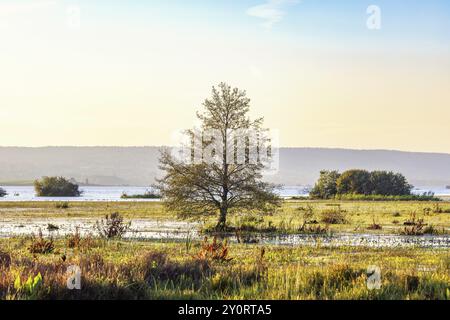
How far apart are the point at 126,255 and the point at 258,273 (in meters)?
6.77

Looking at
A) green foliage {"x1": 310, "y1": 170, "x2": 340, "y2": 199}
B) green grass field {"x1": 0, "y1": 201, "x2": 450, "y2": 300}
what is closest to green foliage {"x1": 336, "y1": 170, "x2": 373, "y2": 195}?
green foliage {"x1": 310, "y1": 170, "x2": 340, "y2": 199}

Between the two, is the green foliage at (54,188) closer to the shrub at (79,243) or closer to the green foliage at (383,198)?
the green foliage at (383,198)

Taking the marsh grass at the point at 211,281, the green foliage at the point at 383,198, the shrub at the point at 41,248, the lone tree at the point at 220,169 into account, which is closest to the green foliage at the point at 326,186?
the green foliage at the point at 383,198

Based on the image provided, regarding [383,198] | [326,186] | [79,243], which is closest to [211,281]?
[79,243]

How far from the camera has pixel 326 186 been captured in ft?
283

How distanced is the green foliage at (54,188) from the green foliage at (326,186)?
103ft

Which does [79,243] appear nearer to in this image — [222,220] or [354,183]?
[222,220]

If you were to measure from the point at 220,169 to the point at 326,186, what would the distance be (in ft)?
178

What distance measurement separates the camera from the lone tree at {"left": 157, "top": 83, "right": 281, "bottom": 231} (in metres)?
32.7

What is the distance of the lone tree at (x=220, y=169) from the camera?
32.7 m

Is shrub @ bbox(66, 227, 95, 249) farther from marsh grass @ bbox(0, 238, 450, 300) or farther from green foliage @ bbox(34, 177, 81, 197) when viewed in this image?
green foliage @ bbox(34, 177, 81, 197)
